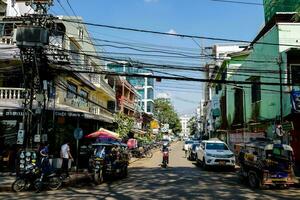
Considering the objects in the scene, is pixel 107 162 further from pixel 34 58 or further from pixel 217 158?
pixel 217 158

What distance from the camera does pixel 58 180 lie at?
55.1 feet

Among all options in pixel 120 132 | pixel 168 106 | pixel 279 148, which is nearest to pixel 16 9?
pixel 120 132

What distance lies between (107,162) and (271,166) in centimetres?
732

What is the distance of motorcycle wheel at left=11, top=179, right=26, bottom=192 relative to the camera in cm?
1625

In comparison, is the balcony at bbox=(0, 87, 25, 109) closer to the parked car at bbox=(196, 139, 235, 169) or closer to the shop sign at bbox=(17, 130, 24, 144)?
the shop sign at bbox=(17, 130, 24, 144)

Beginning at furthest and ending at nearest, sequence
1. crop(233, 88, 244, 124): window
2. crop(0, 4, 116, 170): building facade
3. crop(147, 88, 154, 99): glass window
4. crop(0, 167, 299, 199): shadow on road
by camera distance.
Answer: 1. crop(147, 88, 154, 99): glass window
2. crop(233, 88, 244, 124): window
3. crop(0, 4, 116, 170): building facade
4. crop(0, 167, 299, 199): shadow on road

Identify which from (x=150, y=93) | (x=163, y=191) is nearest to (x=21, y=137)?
(x=163, y=191)

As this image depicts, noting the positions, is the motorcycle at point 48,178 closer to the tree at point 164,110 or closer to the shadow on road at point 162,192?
the shadow on road at point 162,192

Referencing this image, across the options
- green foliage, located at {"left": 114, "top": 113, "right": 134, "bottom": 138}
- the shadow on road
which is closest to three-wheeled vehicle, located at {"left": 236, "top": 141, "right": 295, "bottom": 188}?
the shadow on road

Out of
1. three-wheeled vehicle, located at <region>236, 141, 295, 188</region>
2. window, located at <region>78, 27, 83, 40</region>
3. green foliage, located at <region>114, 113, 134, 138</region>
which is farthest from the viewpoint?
green foliage, located at <region>114, 113, 134, 138</region>

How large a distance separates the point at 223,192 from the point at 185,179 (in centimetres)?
462

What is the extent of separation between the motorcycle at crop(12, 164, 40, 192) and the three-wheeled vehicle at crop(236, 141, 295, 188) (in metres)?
8.43

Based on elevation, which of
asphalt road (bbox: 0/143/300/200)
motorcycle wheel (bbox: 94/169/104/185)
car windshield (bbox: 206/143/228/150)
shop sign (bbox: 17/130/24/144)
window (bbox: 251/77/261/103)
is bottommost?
asphalt road (bbox: 0/143/300/200)

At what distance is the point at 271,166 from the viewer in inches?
655
